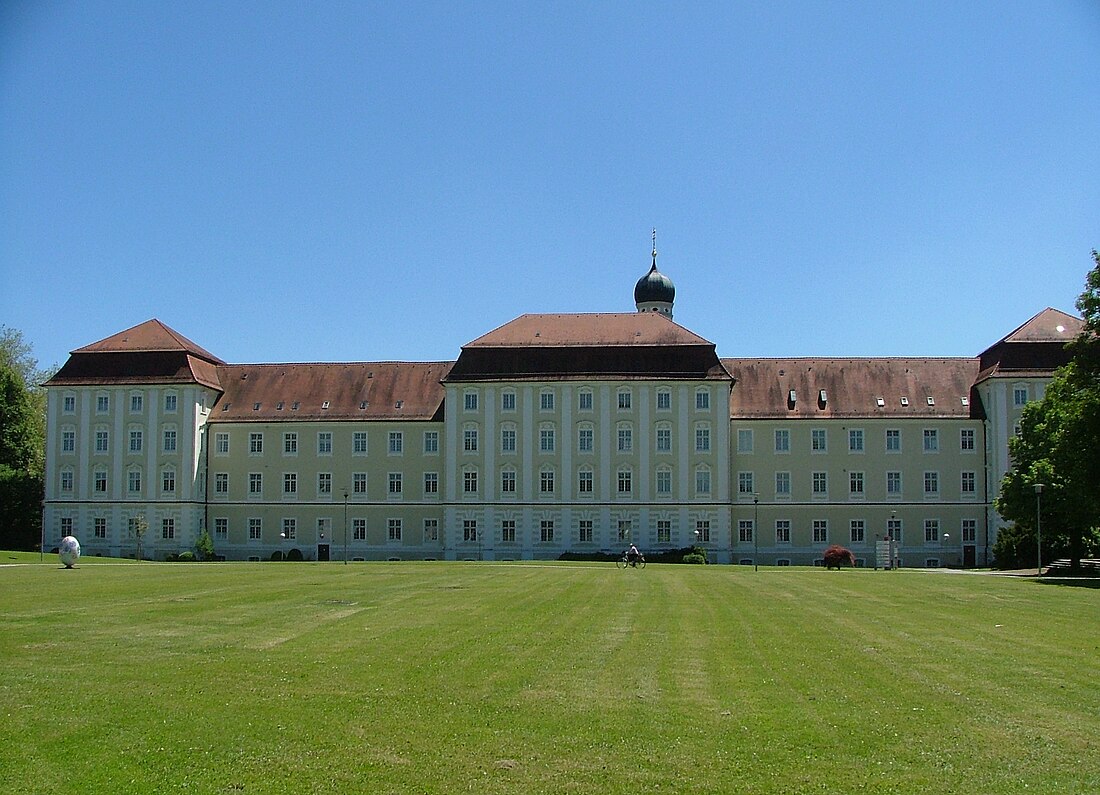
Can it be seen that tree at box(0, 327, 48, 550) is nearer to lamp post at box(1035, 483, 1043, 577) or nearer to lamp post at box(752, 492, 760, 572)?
lamp post at box(752, 492, 760, 572)

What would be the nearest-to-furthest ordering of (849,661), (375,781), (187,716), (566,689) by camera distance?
(375,781) < (187,716) < (566,689) < (849,661)

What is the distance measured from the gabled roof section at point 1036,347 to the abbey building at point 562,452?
12 cm

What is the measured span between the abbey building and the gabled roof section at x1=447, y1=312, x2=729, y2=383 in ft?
0.44

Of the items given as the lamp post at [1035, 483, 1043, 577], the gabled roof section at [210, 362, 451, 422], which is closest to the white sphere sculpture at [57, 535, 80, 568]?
the gabled roof section at [210, 362, 451, 422]

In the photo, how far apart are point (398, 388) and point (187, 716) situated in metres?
66.4

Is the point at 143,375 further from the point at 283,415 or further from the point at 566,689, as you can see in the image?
the point at 566,689

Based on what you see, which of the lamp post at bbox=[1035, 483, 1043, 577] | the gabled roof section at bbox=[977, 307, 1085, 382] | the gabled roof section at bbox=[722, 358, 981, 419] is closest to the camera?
the lamp post at bbox=[1035, 483, 1043, 577]

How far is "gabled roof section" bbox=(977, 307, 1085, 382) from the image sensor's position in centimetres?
7144

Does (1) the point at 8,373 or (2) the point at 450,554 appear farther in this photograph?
(1) the point at 8,373

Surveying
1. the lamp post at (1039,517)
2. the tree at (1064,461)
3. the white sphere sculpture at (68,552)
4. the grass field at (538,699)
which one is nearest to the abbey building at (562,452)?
the tree at (1064,461)

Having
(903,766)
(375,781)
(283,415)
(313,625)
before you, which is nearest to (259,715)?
(375,781)

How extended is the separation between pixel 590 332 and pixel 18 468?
3919 cm

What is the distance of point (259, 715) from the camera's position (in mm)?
13805

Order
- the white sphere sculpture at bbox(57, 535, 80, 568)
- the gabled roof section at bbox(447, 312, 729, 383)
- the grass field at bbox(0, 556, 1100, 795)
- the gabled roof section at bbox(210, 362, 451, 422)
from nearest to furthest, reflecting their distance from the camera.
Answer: the grass field at bbox(0, 556, 1100, 795) < the white sphere sculpture at bbox(57, 535, 80, 568) < the gabled roof section at bbox(447, 312, 729, 383) < the gabled roof section at bbox(210, 362, 451, 422)
